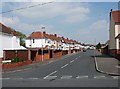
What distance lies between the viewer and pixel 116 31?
55.6 m

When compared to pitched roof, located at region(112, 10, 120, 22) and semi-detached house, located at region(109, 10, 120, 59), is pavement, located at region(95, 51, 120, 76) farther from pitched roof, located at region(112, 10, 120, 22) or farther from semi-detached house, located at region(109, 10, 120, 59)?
pitched roof, located at region(112, 10, 120, 22)

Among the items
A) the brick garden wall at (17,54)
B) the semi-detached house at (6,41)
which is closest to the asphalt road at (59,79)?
the brick garden wall at (17,54)

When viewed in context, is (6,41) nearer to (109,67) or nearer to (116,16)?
(109,67)

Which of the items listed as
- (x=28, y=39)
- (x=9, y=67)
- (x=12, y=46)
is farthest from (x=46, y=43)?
(x=9, y=67)

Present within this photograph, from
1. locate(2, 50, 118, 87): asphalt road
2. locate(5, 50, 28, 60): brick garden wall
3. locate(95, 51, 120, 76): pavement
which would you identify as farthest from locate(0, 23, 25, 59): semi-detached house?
locate(2, 50, 118, 87): asphalt road

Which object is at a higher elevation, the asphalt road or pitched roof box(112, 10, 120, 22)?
pitched roof box(112, 10, 120, 22)

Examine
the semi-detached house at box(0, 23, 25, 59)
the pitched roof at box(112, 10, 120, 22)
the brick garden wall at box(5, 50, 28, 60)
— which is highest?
the pitched roof at box(112, 10, 120, 22)

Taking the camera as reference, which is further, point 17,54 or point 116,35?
point 116,35

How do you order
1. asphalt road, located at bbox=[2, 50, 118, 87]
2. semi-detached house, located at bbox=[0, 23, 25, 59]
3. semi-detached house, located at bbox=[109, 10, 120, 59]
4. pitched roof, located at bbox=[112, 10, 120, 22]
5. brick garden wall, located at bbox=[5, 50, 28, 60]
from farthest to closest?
1. pitched roof, located at bbox=[112, 10, 120, 22]
2. semi-detached house, located at bbox=[109, 10, 120, 59]
3. semi-detached house, located at bbox=[0, 23, 25, 59]
4. brick garden wall, located at bbox=[5, 50, 28, 60]
5. asphalt road, located at bbox=[2, 50, 118, 87]

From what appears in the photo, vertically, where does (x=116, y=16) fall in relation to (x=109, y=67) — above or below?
above

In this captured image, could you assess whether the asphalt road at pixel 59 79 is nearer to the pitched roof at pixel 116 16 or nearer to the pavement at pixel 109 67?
the pavement at pixel 109 67

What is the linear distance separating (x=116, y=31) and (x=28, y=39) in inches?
1859

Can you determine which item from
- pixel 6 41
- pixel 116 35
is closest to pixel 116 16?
pixel 116 35

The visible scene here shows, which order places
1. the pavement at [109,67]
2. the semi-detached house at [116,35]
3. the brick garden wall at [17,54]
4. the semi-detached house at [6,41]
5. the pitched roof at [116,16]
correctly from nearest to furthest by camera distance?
1. the pavement at [109,67]
2. the brick garden wall at [17,54]
3. the semi-detached house at [6,41]
4. the semi-detached house at [116,35]
5. the pitched roof at [116,16]
